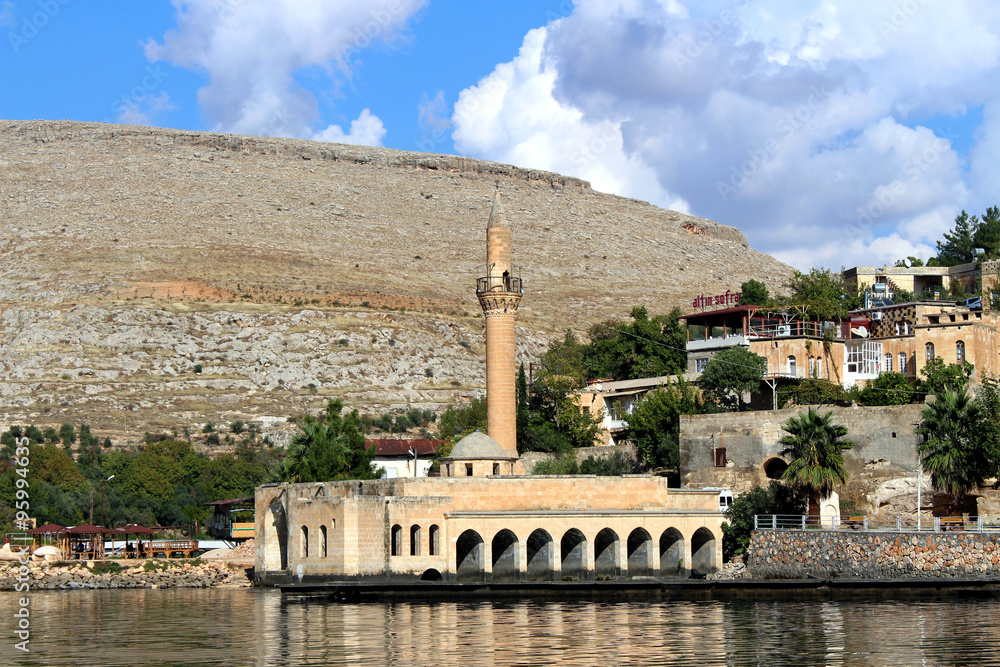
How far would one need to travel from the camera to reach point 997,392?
1693 inches

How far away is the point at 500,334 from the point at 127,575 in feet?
56.6

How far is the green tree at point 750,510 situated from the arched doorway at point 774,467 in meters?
2.92

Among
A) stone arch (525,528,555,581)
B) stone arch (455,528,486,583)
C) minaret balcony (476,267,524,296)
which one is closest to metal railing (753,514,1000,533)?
stone arch (525,528,555,581)

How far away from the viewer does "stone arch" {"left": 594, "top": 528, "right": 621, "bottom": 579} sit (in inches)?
1665

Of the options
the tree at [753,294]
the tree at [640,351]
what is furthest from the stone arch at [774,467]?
the tree at [753,294]

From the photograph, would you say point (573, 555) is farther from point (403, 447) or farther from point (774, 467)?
point (403, 447)

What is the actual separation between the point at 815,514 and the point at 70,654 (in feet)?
78.3

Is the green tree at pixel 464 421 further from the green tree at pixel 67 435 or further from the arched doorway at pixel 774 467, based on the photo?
the green tree at pixel 67 435

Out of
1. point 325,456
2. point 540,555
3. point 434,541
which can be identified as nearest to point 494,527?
point 434,541

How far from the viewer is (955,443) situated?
39.8 metres

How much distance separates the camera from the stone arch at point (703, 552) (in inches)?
1689

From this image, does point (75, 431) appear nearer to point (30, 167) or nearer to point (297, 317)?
point (297, 317)

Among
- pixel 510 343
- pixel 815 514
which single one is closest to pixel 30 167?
pixel 510 343

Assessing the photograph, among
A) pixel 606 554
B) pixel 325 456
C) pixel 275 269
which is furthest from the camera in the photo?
pixel 275 269
